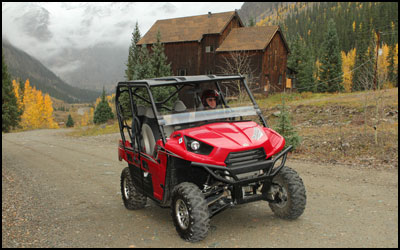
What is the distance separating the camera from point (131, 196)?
23.2 feet

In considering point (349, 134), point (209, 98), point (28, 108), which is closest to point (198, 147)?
point (209, 98)

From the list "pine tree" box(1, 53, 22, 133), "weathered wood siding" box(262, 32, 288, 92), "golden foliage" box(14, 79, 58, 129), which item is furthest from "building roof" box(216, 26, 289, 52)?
"golden foliage" box(14, 79, 58, 129)

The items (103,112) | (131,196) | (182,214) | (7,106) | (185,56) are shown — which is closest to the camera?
(182,214)

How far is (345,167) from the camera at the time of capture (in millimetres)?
10688

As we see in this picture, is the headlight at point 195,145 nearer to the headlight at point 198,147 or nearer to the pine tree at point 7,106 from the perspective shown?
the headlight at point 198,147

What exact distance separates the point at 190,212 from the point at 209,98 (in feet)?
7.50

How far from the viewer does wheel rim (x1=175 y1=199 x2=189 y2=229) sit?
5362mm

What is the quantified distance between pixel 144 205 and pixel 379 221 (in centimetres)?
415

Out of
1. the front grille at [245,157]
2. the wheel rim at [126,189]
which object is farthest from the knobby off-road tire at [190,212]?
the wheel rim at [126,189]

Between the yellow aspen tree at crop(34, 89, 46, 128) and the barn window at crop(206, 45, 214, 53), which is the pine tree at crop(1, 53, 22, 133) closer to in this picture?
the yellow aspen tree at crop(34, 89, 46, 128)

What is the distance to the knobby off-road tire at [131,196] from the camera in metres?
7.07

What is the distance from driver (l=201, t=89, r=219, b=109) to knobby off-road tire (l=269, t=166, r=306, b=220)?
1672 millimetres

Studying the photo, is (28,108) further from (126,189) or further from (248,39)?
(126,189)

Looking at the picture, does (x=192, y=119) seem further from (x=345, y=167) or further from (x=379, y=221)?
(x=345, y=167)
